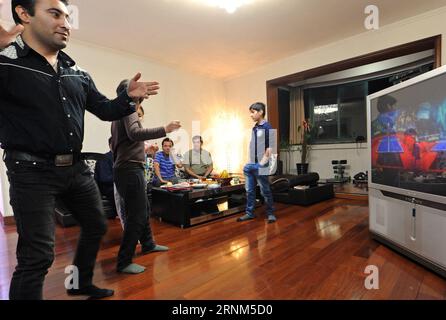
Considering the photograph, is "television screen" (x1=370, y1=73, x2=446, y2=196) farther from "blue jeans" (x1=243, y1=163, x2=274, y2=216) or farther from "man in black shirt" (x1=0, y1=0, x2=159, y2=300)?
"man in black shirt" (x1=0, y1=0, x2=159, y2=300)

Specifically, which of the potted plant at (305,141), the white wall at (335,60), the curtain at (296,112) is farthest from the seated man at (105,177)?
the curtain at (296,112)

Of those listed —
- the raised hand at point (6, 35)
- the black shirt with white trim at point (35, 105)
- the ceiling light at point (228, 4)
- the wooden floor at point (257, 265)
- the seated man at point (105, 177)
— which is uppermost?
the ceiling light at point (228, 4)

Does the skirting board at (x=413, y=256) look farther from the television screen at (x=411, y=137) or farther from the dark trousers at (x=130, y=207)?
the dark trousers at (x=130, y=207)

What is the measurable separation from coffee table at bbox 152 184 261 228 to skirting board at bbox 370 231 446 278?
5.13 ft

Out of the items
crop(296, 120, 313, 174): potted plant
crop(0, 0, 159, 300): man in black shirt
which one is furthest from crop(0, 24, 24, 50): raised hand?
crop(296, 120, 313, 174): potted plant

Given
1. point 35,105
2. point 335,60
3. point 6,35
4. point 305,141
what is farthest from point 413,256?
point 305,141

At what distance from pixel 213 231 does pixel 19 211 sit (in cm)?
175

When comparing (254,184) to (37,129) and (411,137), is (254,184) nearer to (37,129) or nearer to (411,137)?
(411,137)

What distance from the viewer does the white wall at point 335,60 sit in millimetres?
2947

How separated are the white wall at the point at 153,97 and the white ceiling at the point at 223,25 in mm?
190

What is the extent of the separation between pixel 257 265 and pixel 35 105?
1.53 meters

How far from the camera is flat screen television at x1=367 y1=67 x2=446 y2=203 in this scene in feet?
4.83
